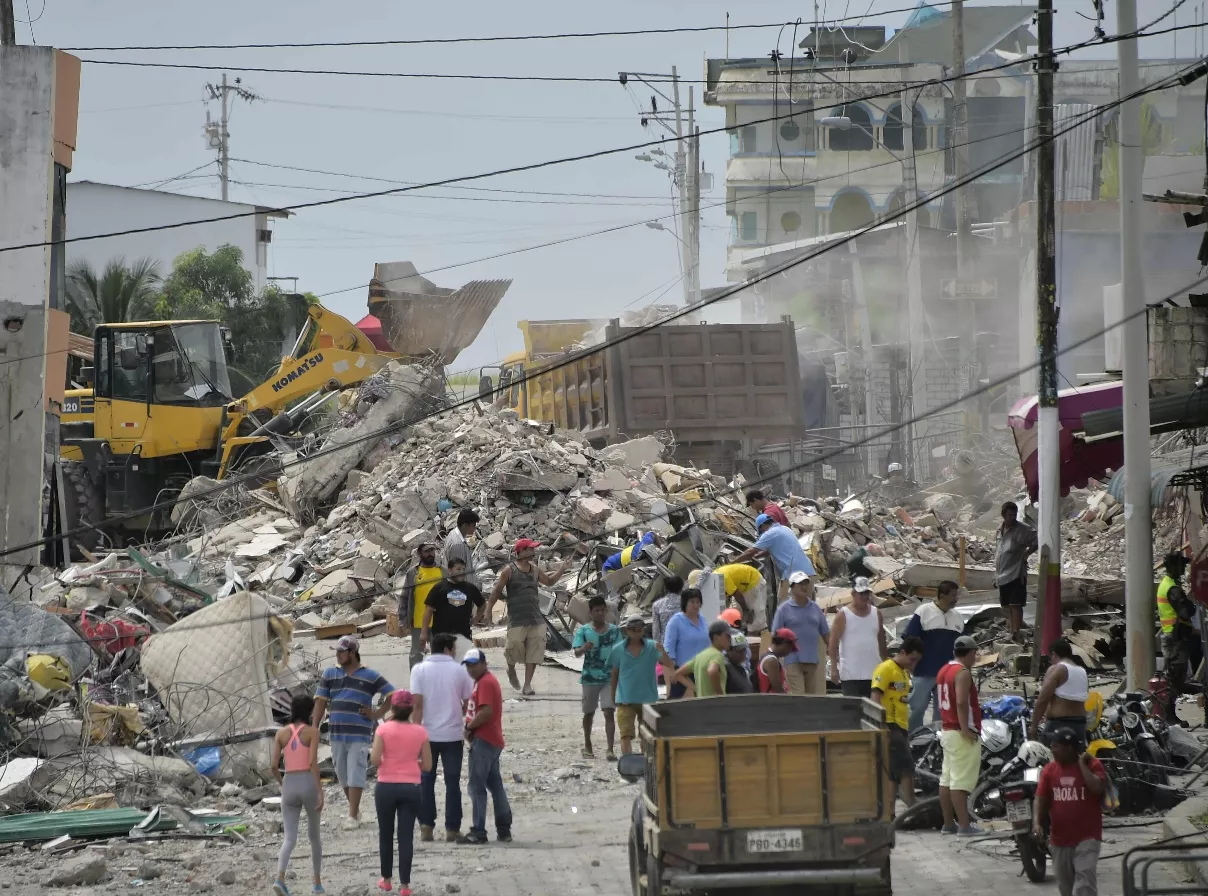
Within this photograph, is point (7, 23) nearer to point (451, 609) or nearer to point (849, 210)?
point (451, 609)

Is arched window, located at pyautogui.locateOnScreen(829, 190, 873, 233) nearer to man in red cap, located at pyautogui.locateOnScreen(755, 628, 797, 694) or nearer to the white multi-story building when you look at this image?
the white multi-story building

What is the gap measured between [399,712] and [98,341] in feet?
62.2

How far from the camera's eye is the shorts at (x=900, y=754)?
1000cm

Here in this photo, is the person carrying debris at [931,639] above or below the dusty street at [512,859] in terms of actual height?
above

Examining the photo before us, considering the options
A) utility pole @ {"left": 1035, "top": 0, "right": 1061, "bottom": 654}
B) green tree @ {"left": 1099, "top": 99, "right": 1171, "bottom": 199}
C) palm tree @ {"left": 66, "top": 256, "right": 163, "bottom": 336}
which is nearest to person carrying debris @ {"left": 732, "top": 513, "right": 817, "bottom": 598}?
utility pole @ {"left": 1035, "top": 0, "right": 1061, "bottom": 654}

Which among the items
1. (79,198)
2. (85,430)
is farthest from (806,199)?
(85,430)

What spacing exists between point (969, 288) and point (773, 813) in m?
32.5

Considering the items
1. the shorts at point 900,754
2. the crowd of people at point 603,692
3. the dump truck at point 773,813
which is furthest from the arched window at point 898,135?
the dump truck at point 773,813

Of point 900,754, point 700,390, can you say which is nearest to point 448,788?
point 900,754

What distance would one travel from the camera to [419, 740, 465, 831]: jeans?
9852 mm

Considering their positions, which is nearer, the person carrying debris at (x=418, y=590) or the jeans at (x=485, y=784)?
the jeans at (x=485, y=784)

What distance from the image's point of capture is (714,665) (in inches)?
406

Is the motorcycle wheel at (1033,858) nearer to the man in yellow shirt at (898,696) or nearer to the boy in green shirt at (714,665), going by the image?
the man in yellow shirt at (898,696)

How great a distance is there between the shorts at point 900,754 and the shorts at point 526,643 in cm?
498
